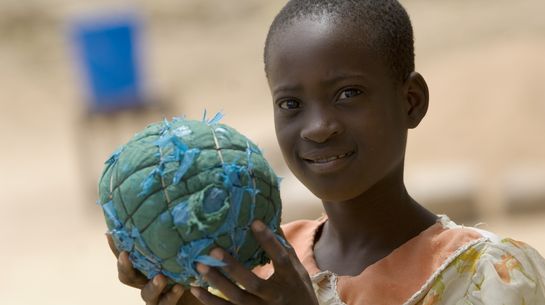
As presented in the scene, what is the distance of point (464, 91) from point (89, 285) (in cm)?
533

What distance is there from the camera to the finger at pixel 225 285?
2037mm

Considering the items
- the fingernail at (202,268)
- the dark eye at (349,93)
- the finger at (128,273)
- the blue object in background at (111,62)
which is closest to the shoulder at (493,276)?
the dark eye at (349,93)

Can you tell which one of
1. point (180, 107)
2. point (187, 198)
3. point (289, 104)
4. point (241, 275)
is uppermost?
point (289, 104)

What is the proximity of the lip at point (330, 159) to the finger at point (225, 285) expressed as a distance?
376mm

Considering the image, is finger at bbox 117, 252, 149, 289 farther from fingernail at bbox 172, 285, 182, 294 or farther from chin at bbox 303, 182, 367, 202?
chin at bbox 303, 182, 367, 202

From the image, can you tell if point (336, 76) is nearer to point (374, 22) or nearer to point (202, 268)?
point (374, 22)

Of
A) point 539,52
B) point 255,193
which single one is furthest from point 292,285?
point 539,52

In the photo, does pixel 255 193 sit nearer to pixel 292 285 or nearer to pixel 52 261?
pixel 292 285

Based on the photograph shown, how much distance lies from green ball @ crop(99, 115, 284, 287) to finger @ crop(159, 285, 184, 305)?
5cm

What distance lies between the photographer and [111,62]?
11.9 metres

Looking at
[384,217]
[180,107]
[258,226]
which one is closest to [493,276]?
[384,217]

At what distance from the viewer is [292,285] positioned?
6.83 feet

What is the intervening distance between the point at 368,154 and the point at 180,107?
39.5 feet

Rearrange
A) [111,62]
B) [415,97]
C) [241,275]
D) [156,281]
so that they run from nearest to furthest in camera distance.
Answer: [241,275], [156,281], [415,97], [111,62]
